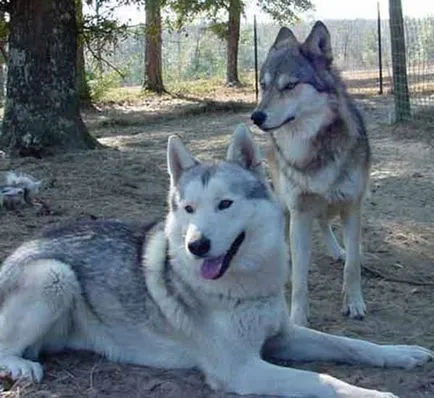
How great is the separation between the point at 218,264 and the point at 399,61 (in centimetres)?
968

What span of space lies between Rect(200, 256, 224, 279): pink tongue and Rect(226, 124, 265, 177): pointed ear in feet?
1.76

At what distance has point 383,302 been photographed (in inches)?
189

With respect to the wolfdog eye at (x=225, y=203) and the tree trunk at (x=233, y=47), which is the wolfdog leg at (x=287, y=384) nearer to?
the wolfdog eye at (x=225, y=203)

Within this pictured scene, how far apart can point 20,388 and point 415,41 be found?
1196 cm

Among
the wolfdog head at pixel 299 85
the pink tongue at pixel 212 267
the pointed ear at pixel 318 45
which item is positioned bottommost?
the pink tongue at pixel 212 267

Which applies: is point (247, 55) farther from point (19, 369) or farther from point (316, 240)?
point (19, 369)

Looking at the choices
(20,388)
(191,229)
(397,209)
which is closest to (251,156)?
(191,229)

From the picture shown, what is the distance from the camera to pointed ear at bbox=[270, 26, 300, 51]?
479 centimetres

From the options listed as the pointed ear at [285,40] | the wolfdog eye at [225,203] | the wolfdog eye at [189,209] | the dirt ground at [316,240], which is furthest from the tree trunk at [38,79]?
the wolfdog eye at [225,203]

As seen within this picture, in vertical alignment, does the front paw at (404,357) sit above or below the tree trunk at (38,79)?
below

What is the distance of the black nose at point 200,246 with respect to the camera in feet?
10.8

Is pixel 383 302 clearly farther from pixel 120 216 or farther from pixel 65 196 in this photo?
pixel 65 196

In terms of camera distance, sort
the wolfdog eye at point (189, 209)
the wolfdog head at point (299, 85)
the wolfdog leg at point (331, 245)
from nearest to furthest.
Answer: the wolfdog eye at point (189, 209) < the wolfdog head at point (299, 85) < the wolfdog leg at point (331, 245)

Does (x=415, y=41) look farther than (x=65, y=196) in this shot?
Yes
